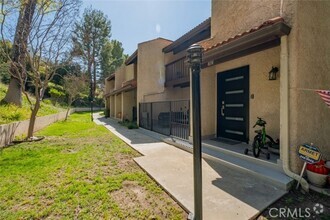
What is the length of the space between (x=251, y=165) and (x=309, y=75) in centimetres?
243

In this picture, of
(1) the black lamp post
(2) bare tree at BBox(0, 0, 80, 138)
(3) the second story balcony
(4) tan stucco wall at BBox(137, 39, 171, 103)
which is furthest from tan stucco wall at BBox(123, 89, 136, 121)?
(1) the black lamp post

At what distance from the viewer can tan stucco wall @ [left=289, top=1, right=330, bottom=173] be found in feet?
12.5

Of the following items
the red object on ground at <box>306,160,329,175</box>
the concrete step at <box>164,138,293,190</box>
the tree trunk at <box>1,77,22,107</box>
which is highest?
the tree trunk at <box>1,77,22,107</box>

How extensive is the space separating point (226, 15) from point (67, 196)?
716 centimetres

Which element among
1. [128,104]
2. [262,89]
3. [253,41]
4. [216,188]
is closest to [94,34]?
[128,104]

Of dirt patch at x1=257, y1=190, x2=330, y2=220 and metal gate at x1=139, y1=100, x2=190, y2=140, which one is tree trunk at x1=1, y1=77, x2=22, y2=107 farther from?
dirt patch at x1=257, y1=190, x2=330, y2=220

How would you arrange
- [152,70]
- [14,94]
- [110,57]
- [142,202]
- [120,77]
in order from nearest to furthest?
[142,202]
[14,94]
[152,70]
[120,77]
[110,57]

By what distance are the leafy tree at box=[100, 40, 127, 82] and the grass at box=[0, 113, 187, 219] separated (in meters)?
38.8

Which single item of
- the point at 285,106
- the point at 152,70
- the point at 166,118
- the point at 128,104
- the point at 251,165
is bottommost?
the point at 251,165

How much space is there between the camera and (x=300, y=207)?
3.05m

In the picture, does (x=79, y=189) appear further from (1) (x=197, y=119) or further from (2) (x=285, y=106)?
(2) (x=285, y=106)

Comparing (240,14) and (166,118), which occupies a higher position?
(240,14)

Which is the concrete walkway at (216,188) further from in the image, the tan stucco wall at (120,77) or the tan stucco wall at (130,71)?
the tan stucco wall at (120,77)

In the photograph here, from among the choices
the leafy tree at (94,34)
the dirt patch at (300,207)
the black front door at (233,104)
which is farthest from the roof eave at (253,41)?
the leafy tree at (94,34)
